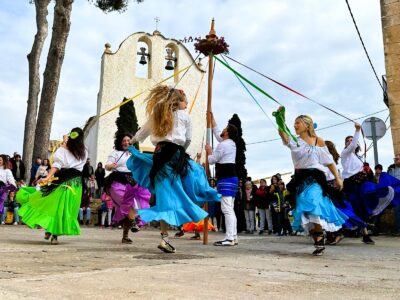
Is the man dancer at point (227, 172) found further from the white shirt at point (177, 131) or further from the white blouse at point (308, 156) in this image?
the white blouse at point (308, 156)

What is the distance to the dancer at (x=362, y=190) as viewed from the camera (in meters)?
7.76

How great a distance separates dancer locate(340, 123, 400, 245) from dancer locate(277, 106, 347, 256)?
2.37 metres

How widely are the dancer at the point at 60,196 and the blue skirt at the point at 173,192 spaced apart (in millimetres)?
1461

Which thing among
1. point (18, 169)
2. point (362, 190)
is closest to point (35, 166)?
point (18, 169)

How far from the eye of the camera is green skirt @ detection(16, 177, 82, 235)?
626 centimetres

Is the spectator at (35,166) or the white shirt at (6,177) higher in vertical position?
the spectator at (35,166)

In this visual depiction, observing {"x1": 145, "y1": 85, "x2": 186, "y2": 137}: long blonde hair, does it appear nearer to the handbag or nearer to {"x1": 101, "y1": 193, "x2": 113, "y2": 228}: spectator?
{"x1": 101, "y1": 193, "x2": 113, "y2": 228}: spectator

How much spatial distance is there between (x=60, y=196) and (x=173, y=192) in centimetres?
220

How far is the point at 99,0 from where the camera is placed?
18.3m

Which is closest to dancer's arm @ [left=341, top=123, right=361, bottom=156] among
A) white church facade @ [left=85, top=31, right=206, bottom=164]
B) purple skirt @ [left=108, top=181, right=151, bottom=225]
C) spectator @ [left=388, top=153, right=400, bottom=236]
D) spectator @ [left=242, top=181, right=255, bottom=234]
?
spectator @ [left=388, top=153, right=400, bottom=236]

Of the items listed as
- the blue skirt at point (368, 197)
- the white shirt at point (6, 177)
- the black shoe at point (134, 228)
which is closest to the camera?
the black shoe at point (134, 228)

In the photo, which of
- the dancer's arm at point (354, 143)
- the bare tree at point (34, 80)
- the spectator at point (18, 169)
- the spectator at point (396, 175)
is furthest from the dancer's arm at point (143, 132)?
the bare tree at point (34, 80)

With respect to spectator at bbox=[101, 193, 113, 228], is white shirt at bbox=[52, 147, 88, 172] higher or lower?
higher

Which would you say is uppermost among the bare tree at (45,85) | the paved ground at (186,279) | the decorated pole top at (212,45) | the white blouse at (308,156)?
the bare tree at (45,85)
